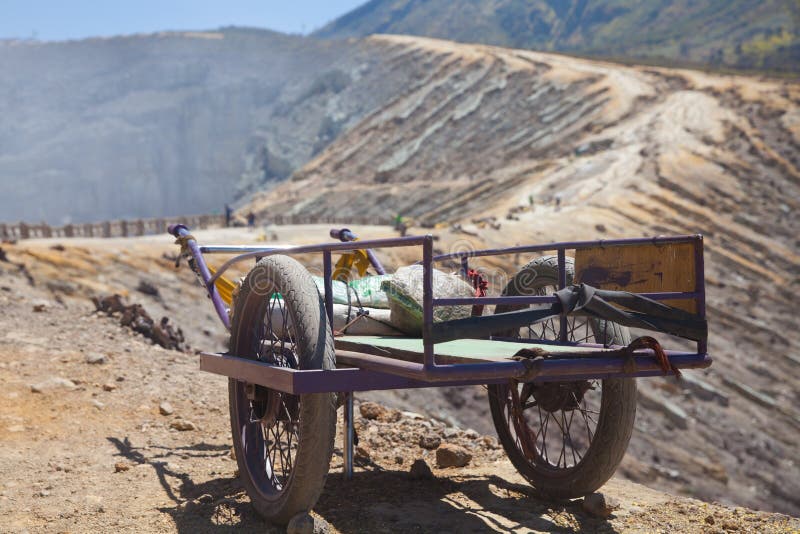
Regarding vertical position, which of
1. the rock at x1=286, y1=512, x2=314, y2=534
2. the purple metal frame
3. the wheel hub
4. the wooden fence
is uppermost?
the wooden fence

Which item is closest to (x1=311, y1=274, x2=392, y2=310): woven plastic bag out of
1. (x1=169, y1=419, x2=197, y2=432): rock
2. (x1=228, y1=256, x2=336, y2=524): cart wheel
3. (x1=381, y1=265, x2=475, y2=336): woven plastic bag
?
(x1=381, y1=265, x2=475, y2=336): woven plastic bag

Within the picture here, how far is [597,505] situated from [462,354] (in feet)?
4.68

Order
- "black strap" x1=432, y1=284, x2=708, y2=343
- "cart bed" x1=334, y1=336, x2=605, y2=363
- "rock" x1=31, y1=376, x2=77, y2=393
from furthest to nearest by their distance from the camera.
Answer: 1. "rock" x1=31, y1=376, x2=77, y2=393
2. "cart bed" x1=334, y1=336, x2=605, y2=363
3. "black strap" x1=432, y1=284, x2=708, y2=343

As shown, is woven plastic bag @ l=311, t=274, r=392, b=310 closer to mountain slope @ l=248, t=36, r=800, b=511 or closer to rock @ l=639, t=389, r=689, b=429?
mountain slope @ l=248, t=36, r=800, b=511

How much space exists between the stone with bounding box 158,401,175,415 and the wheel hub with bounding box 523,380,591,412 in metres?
3.35

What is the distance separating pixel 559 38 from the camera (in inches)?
6624

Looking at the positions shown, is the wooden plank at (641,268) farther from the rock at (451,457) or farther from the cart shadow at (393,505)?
the rock at (451,457)

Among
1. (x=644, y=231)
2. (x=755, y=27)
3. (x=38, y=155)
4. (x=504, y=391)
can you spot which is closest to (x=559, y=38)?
(x=755, y=27)

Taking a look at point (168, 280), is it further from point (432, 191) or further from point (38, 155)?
point (38, 155)

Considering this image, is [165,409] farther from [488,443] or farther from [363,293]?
[488,443]

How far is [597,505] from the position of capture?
4.73 meters

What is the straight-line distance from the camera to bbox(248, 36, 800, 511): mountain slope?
57.2 feet

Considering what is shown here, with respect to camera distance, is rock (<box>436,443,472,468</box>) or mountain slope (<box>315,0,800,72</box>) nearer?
rock (<box>436,443,472,468</box>)

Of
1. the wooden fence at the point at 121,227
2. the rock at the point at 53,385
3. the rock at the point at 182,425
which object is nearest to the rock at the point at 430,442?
the rock at the point at 182,425
